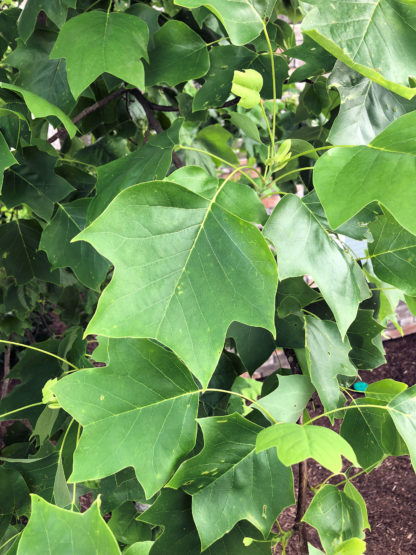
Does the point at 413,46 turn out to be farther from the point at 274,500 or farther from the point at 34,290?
the point at 34,290

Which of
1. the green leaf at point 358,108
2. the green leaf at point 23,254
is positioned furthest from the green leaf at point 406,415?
the green leaf at point 23,254

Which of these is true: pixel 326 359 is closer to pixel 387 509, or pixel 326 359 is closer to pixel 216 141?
pixel 216 141

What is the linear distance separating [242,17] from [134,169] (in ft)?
0.72

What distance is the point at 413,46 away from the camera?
0.61 metres

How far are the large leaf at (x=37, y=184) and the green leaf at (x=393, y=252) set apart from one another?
467 mm

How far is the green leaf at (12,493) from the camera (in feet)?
2.60

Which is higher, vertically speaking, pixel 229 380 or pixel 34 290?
pixel 229 380

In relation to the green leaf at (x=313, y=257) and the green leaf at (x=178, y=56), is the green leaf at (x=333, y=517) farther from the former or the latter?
the green leaf at (x=178, y=56)

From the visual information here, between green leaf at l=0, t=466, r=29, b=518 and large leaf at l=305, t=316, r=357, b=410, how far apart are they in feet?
1.51

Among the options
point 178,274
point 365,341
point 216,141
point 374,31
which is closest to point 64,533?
point 178,274

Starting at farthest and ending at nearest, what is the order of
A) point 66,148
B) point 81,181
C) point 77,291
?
1. point 77,291
2. point 66,148
3. point 81,181

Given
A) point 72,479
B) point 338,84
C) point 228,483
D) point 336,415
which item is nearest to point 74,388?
point 72,479

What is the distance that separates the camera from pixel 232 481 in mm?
620

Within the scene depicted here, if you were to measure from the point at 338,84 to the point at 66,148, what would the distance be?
719 mm
